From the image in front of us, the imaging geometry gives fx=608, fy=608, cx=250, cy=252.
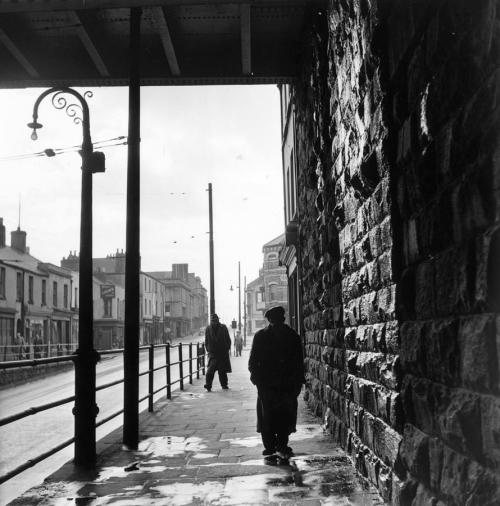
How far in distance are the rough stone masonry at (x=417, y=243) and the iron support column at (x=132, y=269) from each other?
2.44 m

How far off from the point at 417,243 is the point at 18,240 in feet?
138

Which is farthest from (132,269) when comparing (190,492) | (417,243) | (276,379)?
(417,243)

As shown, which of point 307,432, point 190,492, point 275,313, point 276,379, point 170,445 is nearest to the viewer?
point 190,492

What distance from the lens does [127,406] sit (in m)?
7.36

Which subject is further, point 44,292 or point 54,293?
point 54,293

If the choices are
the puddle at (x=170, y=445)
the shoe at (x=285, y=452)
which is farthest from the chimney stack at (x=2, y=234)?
the shoe at (x=285, y=452)

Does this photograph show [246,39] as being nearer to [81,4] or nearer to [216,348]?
[81,4]

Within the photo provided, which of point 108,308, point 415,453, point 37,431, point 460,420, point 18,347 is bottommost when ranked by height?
point 37,431

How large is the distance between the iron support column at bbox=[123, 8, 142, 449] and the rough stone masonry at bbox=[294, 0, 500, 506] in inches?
96.2

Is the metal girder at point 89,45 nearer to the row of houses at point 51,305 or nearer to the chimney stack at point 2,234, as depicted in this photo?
the row of houses at point 51,305

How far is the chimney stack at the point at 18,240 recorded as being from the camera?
41844 millimetres

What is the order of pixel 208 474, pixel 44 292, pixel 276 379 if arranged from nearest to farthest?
pixel 208 474 → pixel 276 379 → pixel 44 292

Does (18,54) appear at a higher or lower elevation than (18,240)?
lower

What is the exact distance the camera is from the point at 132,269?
745 cm
